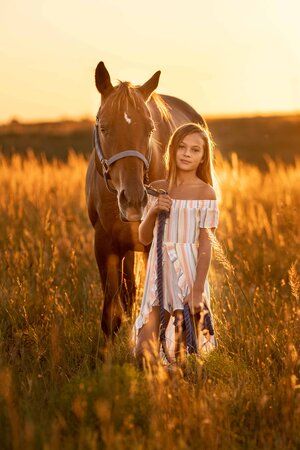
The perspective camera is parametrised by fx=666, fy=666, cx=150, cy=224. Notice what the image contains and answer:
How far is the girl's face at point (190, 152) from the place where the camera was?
12.0ft

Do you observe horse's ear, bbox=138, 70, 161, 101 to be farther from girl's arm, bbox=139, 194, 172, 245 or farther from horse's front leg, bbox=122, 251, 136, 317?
horse's front leg, bbox=122, 251, 136, 317

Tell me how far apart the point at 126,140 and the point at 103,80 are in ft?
1.95

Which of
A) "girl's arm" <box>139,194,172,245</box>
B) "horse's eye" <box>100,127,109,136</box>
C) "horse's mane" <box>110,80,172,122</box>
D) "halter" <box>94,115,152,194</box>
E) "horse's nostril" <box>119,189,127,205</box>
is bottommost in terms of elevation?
"girl's arm" <box>139,194,172,245</box>

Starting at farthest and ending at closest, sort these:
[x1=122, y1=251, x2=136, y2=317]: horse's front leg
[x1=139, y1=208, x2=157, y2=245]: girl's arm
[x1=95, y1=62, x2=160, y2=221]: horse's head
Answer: [x1=122, y1=251, x2=136, y2=317]: horse's front leg, [x1=139, y1=208, x2=157, y2=245]: girl's arm, [x1=95, y1=62, x2=160, y2=221]: horse's head

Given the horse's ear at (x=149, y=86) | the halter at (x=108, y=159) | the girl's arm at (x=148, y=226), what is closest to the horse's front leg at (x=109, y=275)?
the halter at (x=108, y=159)

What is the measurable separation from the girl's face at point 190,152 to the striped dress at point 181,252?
201mm

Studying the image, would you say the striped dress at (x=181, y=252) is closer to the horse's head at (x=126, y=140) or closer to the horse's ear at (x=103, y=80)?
the horse's head at (x=126, y=140)

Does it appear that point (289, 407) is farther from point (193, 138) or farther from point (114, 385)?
point (193, 138)

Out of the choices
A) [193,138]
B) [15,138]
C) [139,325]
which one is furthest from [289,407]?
[15,138]

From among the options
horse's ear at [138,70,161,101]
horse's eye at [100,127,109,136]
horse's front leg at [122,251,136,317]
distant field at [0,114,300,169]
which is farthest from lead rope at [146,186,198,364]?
distant field at [0,114,300,169]

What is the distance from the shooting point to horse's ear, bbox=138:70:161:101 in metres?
4.07

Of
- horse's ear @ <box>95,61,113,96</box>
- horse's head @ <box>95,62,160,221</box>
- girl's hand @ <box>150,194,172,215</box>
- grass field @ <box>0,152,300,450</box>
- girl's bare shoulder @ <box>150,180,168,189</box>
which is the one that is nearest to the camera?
grass field @ <box>0,152,300,450</box>

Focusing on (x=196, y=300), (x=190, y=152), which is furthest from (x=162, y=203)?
(x=196, y=300)

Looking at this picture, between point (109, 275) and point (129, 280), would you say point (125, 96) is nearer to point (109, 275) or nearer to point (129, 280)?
point (109, 275)
